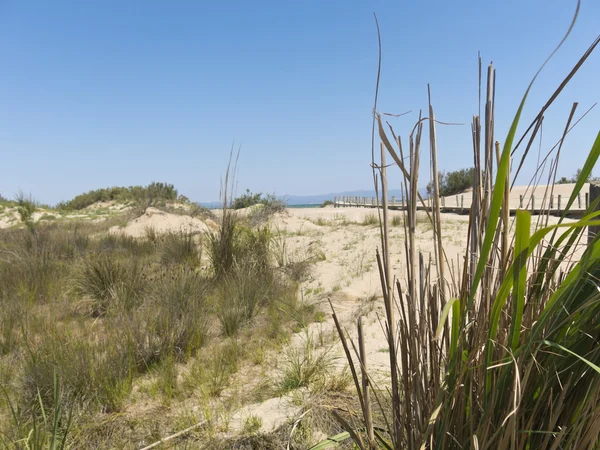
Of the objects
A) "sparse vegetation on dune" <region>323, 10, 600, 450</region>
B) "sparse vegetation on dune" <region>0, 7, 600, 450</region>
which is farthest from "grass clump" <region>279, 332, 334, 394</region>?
"sparse vegetation on dune" <region>323, 10, 600, 450</region>

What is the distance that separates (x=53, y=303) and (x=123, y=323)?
1.69 meters

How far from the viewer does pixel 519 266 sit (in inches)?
27.6

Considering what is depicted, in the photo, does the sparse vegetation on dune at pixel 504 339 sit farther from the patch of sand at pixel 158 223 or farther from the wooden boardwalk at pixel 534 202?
the patch of sand at pixel 158 223

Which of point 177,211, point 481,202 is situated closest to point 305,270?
point 481,202

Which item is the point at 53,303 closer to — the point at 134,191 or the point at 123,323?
the point at 123,323

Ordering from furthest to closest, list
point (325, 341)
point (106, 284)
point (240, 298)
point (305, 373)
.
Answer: point (106, 284) → point (240, 298) → point (325, 341) → point (305, 373)

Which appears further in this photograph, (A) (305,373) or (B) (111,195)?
(B) (111,195)

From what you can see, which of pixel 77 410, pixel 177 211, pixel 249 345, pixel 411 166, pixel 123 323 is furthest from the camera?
pixel 177 211

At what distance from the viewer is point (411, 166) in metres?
0.88

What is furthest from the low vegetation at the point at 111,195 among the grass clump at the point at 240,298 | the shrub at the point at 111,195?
the grass clump at the point at 240,298

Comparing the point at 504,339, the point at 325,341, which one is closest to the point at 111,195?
the point at 325,341

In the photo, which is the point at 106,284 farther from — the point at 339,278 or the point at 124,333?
the point at 339,278

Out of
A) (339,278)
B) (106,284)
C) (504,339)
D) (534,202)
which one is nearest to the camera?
(504,339)

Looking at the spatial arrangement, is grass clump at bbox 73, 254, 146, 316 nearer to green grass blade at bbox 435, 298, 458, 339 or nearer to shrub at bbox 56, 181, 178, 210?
green grass blade at bbox 435, 298, 458, 339
